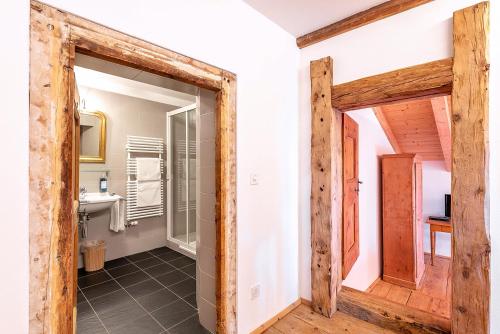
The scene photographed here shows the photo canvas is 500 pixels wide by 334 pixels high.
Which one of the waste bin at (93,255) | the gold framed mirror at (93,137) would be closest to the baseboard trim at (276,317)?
the waste bin at (93,255)

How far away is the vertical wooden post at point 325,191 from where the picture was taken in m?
2.07

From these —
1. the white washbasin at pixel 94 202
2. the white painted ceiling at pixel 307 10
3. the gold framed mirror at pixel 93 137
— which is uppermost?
the white painted ceiling at pixel 307 10

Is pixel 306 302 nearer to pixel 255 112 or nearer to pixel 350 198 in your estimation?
pixel 350 198

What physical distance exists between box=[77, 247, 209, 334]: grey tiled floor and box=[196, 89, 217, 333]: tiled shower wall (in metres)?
0.22

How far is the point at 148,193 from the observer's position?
3.51 meters

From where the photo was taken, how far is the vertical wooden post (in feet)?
6.79

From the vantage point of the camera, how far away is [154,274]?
112 inches

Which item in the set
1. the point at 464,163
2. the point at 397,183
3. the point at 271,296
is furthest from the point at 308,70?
the point at 397,183

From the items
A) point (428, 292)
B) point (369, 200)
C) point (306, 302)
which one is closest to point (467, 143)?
point (306, 302)

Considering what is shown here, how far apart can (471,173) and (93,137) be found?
3.81 m

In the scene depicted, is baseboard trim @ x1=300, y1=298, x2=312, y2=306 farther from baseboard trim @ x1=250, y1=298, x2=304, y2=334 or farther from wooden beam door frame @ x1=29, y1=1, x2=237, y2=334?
wooden beam door frame @ x1=29, y1=1, x2=237, y2=334

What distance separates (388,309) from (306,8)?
2.49 m

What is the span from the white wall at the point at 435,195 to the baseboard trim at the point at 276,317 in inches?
129

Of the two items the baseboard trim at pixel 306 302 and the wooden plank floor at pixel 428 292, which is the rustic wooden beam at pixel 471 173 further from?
the wooden plank floor at pixel 428 292
